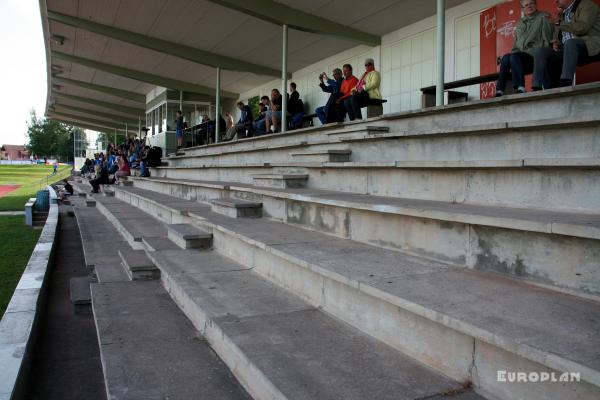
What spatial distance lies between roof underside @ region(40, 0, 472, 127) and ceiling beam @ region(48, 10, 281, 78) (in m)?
0.16

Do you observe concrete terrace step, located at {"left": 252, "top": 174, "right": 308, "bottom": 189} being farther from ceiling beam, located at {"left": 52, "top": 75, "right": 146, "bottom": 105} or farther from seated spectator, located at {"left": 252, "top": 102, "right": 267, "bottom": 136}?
ceiling beam, located at {"left": 52, "top": 75, "right": 146, "bottom": 105}

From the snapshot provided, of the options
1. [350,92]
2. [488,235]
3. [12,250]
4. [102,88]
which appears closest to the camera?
[488,235]

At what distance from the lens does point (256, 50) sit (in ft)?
45.4

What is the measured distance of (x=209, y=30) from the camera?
41.8 feet

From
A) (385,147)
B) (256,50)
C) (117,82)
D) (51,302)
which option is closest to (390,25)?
(256,50)

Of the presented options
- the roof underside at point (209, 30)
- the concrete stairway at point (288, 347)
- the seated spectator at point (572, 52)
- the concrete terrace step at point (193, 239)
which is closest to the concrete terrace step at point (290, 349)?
the concrete stairway at point (288, 347)

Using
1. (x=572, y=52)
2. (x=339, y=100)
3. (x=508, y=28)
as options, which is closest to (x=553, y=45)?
(x=572, y=52)

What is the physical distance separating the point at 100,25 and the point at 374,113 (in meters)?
9.86

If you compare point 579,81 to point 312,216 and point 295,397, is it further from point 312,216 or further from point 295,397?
point 295,397

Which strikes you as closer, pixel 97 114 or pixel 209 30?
pixel 209 30

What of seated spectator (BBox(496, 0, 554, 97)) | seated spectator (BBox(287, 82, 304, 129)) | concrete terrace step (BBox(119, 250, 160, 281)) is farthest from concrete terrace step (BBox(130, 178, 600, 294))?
seated spectator (BBox(287, 82, 304, 129))

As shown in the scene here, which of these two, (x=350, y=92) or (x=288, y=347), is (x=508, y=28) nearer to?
(x=350, y=92)

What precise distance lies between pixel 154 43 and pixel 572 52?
499 inches

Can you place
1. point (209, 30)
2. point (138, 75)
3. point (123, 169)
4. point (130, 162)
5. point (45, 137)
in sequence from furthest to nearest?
point (45, 137) < point (130, 162) < point (138, 75) < point (123, 169) < point (209, 30)
